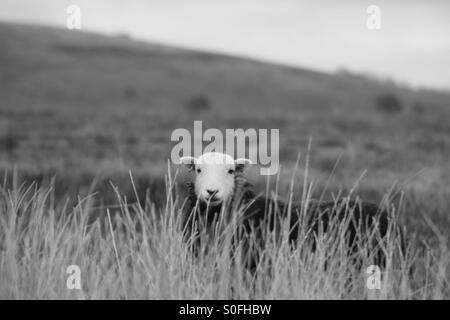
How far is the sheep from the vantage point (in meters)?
5.19

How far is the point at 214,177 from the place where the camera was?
5355 mm

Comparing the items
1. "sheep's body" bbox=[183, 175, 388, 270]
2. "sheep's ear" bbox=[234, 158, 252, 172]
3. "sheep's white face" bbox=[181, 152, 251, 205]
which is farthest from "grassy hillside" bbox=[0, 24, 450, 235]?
"sheep's white face" bbox=[181, 152, 251, 205]

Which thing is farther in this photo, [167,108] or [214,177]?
[167,108]

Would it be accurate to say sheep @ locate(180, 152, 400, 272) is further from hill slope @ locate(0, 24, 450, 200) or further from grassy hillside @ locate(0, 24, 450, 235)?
hill slope @ locate(0, 24, 450, 200)

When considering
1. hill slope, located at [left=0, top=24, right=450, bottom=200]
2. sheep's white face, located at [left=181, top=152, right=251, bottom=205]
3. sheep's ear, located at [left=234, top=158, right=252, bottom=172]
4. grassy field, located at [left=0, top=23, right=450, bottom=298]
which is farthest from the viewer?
hill slope, located at [left=0, top=24, right=450, bottom=200]

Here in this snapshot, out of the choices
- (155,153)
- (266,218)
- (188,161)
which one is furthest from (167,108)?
(266,218)

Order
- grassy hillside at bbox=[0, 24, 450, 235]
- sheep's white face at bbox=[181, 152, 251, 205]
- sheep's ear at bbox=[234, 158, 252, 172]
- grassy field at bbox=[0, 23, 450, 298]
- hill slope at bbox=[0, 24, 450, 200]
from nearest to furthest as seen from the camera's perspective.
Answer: grassy field at bbox=[0, 23, 450, 298], sheep's white face at bbox=[181, 152, 251, 205], sheep's ear at bbox=[234, 158, 252, 172], grassy hillside at bbox=[0, 24, 450, 235], hill slope at bbox=[0, 24, 450, 200]

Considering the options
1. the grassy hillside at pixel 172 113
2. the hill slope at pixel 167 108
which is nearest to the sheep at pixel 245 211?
the grassy hillside at pixel 172 113

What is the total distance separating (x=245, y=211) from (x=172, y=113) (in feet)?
77.5

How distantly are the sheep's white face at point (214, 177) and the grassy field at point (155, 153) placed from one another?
335 millimetres

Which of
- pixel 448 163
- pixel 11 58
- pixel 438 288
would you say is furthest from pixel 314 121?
pixel 11 58

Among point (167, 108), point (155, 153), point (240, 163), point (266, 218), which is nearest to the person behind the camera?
point (266, 218)

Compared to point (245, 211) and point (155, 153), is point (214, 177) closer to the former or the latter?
point (245, 211)
